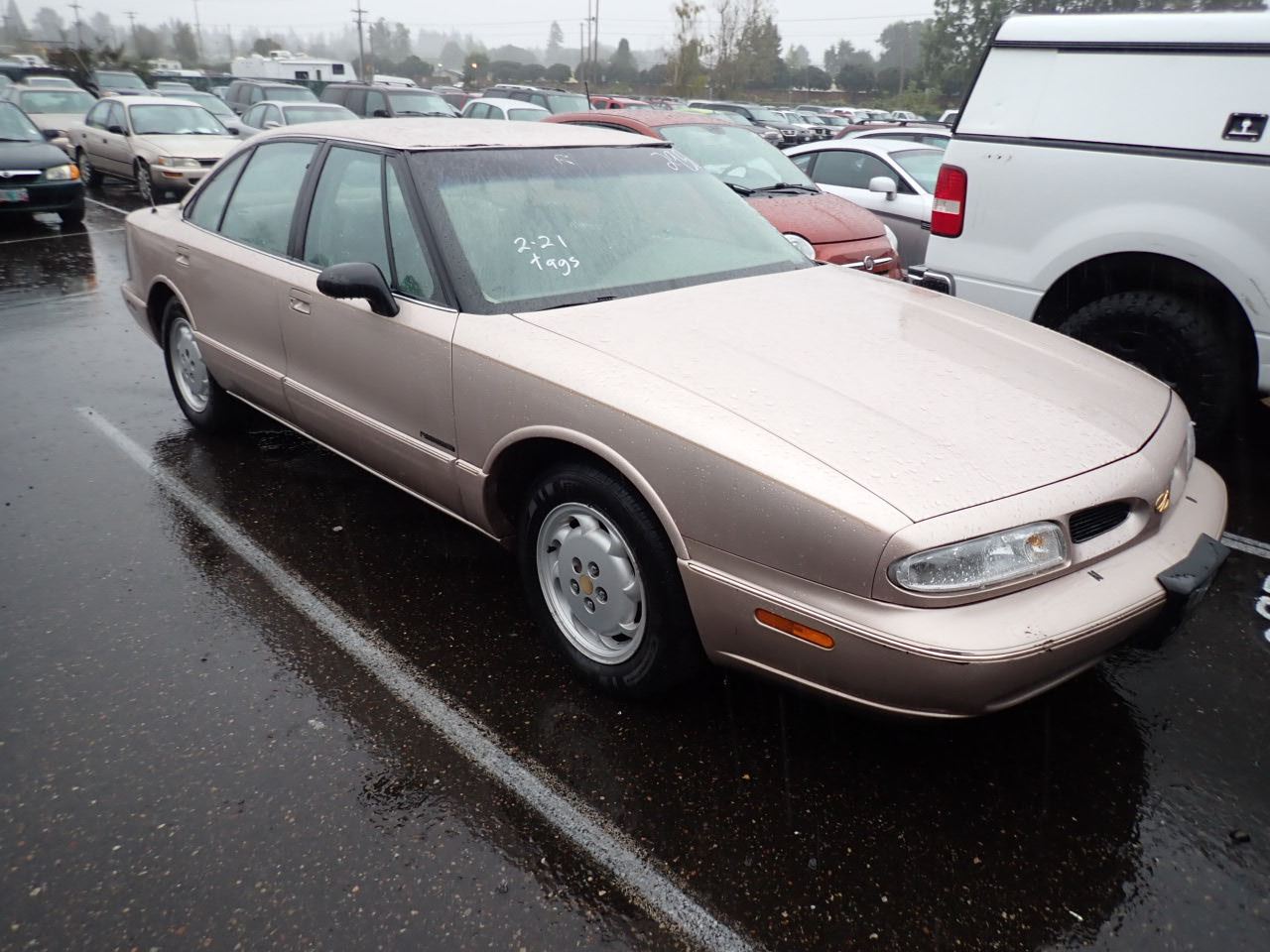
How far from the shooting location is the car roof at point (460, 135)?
138 inches

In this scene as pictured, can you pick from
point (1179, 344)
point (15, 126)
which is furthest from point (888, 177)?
point (15, 126)

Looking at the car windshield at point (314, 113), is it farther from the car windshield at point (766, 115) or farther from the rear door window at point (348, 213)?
the car windshield at point (766, 115)

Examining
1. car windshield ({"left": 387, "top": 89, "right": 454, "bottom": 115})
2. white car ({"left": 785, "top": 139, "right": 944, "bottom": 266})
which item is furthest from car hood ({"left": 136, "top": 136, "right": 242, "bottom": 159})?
white car ({"left": 785, "top": 139, "right": 944, "bottom": 266})

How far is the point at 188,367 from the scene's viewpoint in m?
4.87

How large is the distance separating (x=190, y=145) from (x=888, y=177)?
9836 millimetres

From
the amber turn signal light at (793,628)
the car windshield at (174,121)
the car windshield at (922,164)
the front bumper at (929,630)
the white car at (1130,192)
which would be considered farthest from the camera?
the car windshield at (174,121)

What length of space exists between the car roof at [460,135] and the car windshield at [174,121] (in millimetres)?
11181

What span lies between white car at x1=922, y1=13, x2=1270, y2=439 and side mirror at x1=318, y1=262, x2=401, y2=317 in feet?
10.6

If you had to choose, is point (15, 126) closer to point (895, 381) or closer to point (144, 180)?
point (144, 180)

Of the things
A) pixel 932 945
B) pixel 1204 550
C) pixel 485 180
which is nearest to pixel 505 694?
pixel 932 945

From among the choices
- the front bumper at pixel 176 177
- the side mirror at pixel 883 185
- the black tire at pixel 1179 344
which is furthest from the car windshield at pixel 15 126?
the black tire at pixel 1179 344

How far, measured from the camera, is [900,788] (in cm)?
251

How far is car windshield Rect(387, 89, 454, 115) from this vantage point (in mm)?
16219

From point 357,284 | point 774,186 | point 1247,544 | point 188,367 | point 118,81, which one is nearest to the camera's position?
point 357,284
